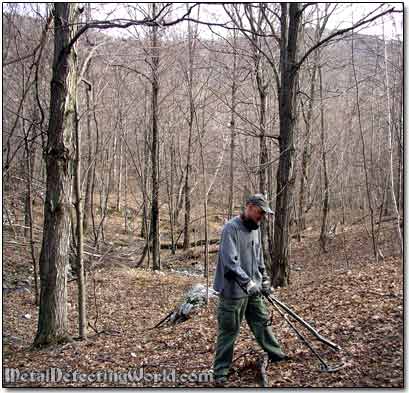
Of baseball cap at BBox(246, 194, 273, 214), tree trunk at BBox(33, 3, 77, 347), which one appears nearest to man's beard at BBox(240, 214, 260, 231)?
baseball cap at BBox(246, 194, 273, 214)

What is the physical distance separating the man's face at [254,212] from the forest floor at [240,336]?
166 centimetres

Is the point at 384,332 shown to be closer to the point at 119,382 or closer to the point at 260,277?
the point at 260,277

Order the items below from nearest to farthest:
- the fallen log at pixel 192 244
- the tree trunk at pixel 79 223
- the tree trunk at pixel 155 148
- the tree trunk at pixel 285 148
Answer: the tree trunk at pixel 79 223 → the tree trunk at pixel 285 148 → the tree trunk at pixel 155 148 → the fallen log at pixel 192 244

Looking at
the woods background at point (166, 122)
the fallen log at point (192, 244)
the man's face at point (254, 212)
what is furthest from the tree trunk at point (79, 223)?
the fallen log at point (192, 244)

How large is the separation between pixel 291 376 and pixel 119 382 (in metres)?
2.15

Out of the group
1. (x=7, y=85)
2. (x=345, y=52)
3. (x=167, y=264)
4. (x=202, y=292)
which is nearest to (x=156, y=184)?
(x=167, y=264)

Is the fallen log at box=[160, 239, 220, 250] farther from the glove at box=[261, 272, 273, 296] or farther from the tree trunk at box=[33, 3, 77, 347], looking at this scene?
the glove at box=[261, 272, 273, 296]

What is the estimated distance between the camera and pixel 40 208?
25.2 meters

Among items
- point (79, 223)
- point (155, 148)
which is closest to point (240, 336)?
point (79, 223)

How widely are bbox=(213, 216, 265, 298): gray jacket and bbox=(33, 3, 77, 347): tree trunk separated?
3230mm

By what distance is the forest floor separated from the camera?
507cm

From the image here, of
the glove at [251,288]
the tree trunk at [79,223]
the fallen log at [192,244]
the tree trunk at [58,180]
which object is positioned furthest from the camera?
the fallen log at [192,244]

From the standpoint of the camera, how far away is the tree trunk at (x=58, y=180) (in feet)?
23.4

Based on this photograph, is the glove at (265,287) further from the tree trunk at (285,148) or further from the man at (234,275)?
the tree trunk at (285,148)
